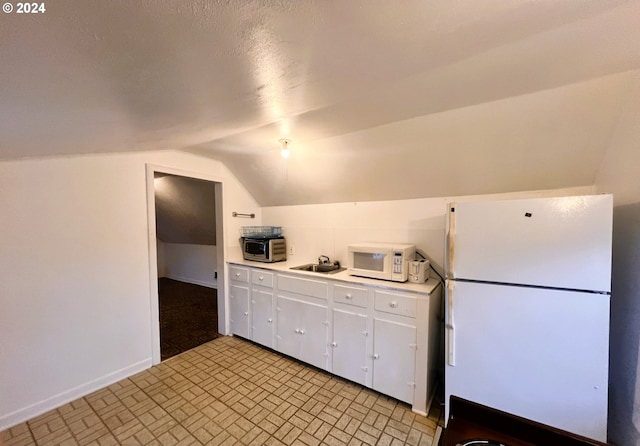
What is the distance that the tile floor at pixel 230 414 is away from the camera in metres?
1.82

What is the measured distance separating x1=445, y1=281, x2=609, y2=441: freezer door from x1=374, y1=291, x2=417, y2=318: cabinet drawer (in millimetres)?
289

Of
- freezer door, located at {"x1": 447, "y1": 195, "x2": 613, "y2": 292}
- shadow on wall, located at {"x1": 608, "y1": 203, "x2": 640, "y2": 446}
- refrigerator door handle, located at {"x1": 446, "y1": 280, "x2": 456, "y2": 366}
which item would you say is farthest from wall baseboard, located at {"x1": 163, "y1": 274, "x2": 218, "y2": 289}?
shadow on wall, located at {"x1": 608, "y1": 203, "x2": 640, "y2": 446}

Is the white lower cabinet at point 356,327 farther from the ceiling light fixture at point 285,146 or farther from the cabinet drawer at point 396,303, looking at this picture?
the ceiling light fixture at point 285,146

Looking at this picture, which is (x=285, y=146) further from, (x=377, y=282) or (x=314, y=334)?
(x=314, y=334)

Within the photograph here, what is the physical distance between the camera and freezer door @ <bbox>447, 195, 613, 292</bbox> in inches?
57.1

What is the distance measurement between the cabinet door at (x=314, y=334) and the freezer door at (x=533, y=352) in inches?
43.5

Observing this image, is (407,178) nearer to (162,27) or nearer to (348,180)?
(348,180)

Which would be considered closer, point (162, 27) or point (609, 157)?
point (162, 27)

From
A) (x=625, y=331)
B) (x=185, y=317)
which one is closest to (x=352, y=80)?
(x=625, y=331)

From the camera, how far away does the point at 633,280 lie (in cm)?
156

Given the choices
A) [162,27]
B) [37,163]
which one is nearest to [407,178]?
[162,27]

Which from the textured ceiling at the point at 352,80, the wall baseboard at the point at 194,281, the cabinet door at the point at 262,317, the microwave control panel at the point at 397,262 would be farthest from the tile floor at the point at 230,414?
the wall baseboard at the point at 194,281

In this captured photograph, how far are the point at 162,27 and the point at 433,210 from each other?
245 cm

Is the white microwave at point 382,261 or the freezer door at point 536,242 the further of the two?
the white microwave at point 382,261
